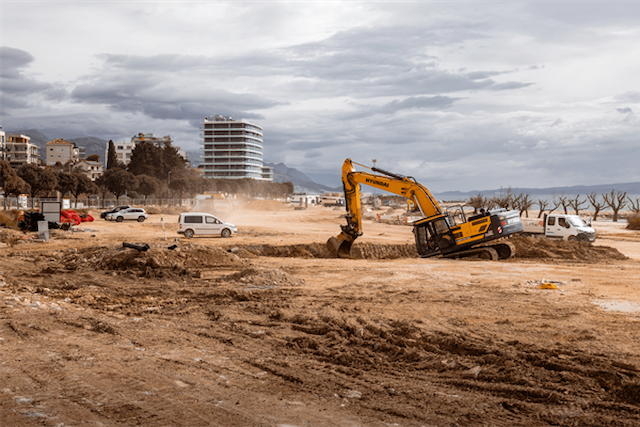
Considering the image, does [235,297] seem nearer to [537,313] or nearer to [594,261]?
[537,313]

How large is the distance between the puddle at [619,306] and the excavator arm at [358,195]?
8958mm

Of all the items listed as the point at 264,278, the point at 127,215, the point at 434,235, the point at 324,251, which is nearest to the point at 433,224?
the point at 434,235

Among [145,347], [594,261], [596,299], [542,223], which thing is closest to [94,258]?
[145,347]

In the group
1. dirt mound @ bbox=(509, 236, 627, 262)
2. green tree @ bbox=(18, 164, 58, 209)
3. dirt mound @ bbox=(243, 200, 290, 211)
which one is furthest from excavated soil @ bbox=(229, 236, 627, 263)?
dirt mound @ bbox=(243, 200, 290, 211)

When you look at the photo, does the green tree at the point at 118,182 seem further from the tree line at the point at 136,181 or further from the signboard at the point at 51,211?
the signboard at the point at 51,211

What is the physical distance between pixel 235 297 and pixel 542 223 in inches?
941

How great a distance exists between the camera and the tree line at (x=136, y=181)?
213ft

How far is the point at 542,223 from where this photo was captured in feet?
103

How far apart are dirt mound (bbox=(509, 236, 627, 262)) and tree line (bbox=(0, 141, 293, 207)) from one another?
176ft

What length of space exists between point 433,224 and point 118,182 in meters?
68.8

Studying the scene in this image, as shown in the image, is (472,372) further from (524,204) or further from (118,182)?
(118,182)

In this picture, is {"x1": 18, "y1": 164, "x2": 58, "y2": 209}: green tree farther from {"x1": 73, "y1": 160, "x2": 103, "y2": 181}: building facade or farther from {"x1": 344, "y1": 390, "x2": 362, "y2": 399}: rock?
{"x1": 73, "y1": 160, "x2": 103, "y2": 181}: building facade

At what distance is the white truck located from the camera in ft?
99.8

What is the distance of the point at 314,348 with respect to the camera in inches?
352
